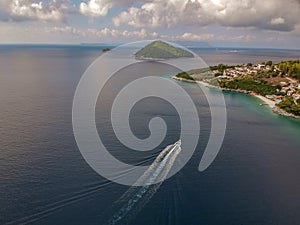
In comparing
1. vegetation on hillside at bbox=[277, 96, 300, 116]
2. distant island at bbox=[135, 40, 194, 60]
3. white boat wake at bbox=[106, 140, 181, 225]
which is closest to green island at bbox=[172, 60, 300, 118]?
vegetation on hillside at bbox=[277, 96, 300, 116]

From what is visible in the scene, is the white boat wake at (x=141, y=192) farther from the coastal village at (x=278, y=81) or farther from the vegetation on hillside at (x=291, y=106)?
the coastal village at (x=278, y=81)

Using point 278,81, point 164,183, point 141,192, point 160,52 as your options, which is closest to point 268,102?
point 278,81

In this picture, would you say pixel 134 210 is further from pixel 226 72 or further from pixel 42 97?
pixel 226 72

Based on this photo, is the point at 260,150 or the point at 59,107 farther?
the point at 59,107

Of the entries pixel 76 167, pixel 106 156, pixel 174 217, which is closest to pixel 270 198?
pixel 174 217

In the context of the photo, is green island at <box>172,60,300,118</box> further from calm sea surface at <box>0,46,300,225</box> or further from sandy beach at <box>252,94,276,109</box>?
calm sea surface at <box>0,46,300,225</box>

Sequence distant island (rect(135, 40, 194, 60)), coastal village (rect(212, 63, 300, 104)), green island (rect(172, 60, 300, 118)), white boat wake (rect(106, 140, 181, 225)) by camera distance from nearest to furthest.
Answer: white boat wake (rect(106, 140, 181, 225)), green island (rect(172, 60, 300, 118)), coastal village (rect(212, 63, 300, 104)), distant island (rect(135, 40, 194, 60))

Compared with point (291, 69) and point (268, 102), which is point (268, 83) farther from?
point (268, 102)
